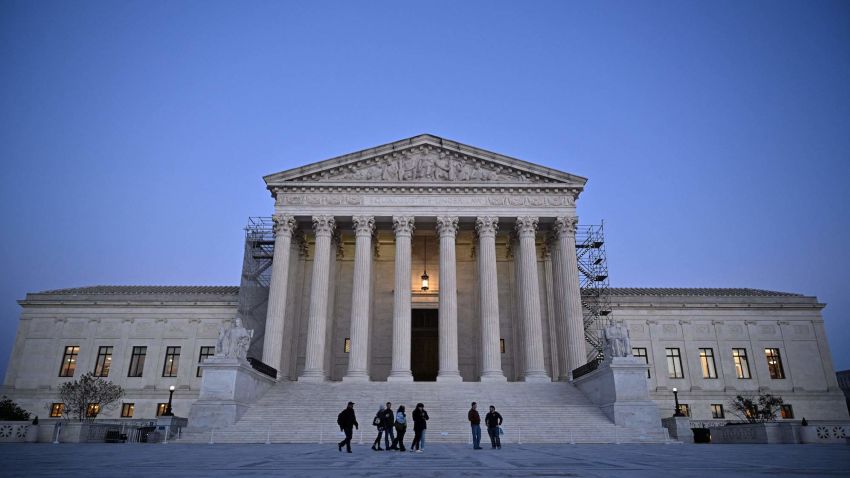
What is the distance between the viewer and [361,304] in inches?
1387

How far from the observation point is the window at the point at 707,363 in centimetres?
4219

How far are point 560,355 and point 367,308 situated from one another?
1324 cm

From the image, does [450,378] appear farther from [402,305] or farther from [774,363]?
[774,363]

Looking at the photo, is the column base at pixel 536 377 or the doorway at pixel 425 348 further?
the doorway at pixel 425 348

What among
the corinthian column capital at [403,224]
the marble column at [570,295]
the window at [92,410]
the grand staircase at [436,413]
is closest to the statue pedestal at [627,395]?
the grand staircase at [436,413]

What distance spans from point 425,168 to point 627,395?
768 inches

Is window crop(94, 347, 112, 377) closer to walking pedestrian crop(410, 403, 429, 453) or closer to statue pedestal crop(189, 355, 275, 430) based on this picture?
statue pedestal crop(189, 355, 275, 430)

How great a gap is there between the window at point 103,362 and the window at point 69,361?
5.29ft

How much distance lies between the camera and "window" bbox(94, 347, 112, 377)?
4169 cm

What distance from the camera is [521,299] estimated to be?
36.2 metres

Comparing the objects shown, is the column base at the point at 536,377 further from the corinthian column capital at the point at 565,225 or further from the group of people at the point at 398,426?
the group of people at the point at 398,426

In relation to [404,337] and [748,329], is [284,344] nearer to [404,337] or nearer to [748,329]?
[404,337]

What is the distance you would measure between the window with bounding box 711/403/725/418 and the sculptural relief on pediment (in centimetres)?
2160

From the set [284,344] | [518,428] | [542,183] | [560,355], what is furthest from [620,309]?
[284,344]
